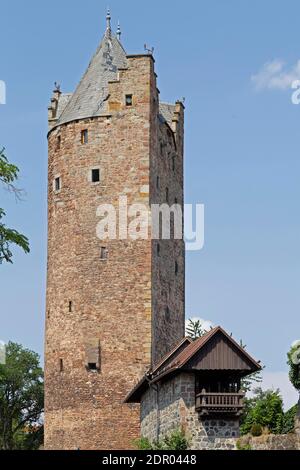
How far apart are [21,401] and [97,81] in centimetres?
2678

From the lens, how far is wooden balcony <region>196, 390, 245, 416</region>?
39656 mm

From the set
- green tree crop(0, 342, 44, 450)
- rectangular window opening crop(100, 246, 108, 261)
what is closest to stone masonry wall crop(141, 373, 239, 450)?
rectangular window opening crop(100, 246, 108, 261)

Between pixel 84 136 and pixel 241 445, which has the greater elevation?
pixel 84 136

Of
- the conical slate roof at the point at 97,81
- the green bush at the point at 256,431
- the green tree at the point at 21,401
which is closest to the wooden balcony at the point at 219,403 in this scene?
the green bush at the point at 256,431

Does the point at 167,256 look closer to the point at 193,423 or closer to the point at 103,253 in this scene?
the point at 103,253

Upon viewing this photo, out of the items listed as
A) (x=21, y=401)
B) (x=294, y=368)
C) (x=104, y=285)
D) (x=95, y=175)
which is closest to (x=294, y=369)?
(x=294, y=368)

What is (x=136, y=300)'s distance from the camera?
51688mm

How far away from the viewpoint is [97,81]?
55938mm

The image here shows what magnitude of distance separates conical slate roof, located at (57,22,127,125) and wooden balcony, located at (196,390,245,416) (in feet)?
59.2

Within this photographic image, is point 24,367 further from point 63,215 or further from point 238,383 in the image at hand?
point 238,383

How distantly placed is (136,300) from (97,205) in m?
4.55

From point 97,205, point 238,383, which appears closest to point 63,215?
point 97,205

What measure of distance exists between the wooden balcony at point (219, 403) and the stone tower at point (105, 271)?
1087cm

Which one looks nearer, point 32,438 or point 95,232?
point 95,232
